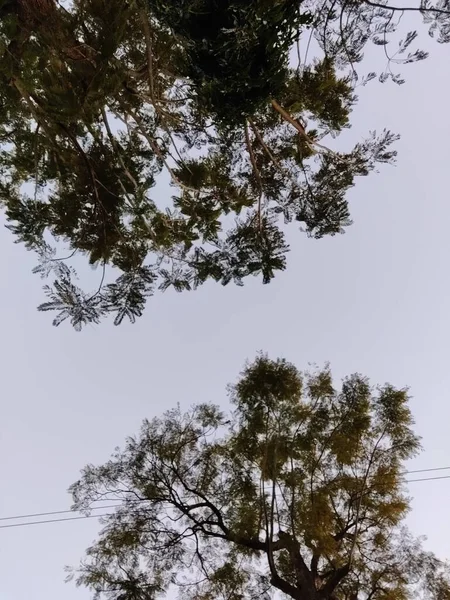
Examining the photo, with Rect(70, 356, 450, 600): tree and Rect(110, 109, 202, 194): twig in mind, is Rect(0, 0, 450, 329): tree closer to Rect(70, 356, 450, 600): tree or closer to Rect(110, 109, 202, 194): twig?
Rect(110, 109, 202, 194): twig

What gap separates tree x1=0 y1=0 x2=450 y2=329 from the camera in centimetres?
313

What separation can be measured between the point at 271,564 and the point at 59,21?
6306mm

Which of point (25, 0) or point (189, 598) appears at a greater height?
point (25, 0)

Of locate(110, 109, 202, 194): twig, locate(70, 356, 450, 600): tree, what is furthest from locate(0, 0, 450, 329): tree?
locate(70, 356, 450, 600): tree

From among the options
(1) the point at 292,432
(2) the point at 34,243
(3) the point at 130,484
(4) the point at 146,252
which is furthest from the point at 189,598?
(2) the point at 34,243

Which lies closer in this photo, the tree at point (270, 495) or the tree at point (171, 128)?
the tree at point (171, 128)

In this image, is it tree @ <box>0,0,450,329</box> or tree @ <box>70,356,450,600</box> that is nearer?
tree @ <box>0,0,450,329</box>

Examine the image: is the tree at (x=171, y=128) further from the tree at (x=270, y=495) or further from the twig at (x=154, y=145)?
the tree at (x=270, y=495)

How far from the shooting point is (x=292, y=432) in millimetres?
8258

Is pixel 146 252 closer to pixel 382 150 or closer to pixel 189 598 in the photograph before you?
pixel 382 150

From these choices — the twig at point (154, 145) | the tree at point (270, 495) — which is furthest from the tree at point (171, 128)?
the tree at point (270, 495)

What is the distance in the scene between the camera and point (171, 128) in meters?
5.93

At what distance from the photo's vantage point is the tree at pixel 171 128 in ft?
10.3

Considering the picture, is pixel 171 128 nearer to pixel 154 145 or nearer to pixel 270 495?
pixel 154 145
